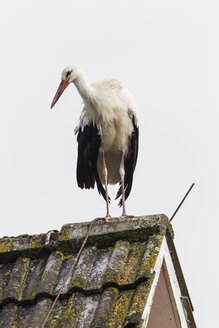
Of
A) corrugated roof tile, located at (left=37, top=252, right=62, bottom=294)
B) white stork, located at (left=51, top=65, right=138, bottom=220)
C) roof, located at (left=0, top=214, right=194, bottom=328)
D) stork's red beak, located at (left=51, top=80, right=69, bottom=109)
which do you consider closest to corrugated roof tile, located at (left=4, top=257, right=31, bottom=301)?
roof, located at (left=0, top=214, right=194, bottom=328)

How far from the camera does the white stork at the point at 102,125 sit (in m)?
7.48

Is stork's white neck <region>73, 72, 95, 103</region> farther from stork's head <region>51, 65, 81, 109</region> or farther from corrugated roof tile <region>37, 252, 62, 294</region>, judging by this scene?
corrugated roof tile <region>37, 252, 62, 294</region>

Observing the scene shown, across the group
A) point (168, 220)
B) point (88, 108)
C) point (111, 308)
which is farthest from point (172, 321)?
point (88, 108)

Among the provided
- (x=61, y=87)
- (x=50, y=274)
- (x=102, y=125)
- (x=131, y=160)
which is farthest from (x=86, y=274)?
(x=131, y=160)

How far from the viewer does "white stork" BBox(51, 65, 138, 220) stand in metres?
7.48

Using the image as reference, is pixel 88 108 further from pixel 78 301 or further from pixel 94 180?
pixel 78 301

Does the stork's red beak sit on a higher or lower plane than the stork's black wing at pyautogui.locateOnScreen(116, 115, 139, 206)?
higher

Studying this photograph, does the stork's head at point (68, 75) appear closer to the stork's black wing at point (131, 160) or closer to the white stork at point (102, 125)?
the white stork at point (102, 125)

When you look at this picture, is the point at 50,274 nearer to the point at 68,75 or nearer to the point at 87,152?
the point at 87,152

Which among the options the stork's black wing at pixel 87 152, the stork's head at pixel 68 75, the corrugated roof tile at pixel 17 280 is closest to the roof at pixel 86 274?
the corrugated roof tile at pixel 17 280

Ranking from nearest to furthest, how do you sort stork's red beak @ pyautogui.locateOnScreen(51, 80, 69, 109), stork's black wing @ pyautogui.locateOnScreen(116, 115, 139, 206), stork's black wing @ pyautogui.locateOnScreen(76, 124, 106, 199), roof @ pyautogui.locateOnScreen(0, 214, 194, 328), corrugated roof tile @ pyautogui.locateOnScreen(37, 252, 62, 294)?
roof @ pyautogui.locateOnScreen(0, 214, 194, 328)
corrugated roof tile @ pyautogui.locateOnScreen(37, 252, 62, 294)
stork's red beak @ pyautogui.locateOnScreen(51, 80, 69, 109)
stork's black wing @ pyautogui.locateOnScreen(76, 124, 106, 199)
stork's black wing @ pyautogui.locateOnScreen(116, 115, 139, 206)

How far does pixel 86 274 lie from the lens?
3.73m

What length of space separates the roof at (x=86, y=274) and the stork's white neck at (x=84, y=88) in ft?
11.6

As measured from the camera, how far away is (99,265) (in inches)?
149
